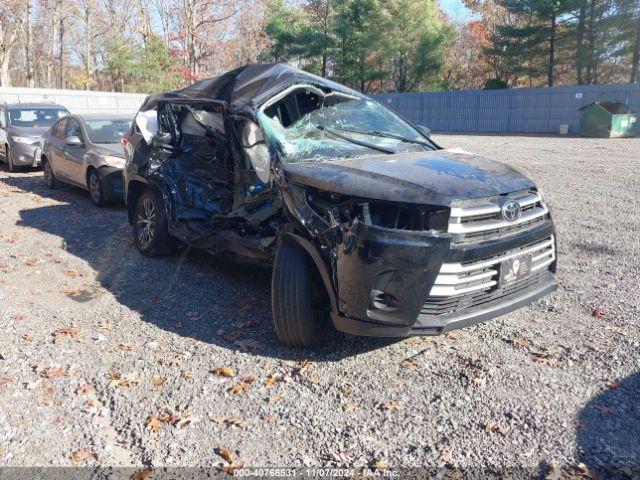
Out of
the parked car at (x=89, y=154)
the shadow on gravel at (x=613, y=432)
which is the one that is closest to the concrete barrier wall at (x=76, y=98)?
the parked car at (x=89, y=154)

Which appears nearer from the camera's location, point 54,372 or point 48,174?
point 54,372

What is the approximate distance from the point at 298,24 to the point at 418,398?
42733 millimetres

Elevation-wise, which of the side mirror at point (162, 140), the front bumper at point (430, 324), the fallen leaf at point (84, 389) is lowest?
the fallen leaf at point (84, 389)

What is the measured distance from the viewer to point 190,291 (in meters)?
5.62

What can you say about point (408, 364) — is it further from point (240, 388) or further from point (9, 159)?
point (9, 159)

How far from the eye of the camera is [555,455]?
2.99m

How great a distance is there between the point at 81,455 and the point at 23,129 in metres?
13.6

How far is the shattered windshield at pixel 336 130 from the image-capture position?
460cm

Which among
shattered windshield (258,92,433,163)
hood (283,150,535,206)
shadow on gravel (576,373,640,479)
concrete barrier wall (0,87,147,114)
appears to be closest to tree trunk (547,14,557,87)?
concrete barrier wall (0,87,147,114)

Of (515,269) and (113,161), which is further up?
(113,161)

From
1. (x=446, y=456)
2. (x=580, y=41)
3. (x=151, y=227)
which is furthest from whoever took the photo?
(x=580, y=41)

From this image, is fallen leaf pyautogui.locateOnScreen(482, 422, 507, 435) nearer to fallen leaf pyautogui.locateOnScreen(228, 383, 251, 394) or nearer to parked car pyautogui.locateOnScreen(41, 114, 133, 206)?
fallen leaf pyautogui.locateOnScreen(228, 383, 251, 394)

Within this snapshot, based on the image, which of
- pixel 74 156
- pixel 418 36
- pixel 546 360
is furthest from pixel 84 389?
pixel 418 36

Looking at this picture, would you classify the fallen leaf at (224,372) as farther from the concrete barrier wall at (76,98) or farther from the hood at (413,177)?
the concrete barrier wall at (76,98)
